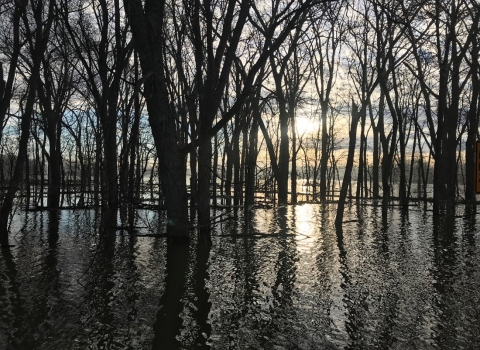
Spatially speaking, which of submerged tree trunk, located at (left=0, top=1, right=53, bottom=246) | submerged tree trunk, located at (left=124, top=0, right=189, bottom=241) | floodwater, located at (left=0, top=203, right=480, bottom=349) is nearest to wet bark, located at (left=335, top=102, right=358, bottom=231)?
floodwater, located at (left=0, top=203, right=480, bottom=349)

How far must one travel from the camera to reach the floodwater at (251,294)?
386 centimetres

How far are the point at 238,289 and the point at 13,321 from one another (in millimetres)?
2612

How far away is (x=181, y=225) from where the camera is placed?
8.43 m

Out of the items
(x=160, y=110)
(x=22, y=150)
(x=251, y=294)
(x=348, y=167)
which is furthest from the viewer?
(x=348, y=167)

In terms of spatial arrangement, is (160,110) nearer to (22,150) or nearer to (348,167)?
(22,150)

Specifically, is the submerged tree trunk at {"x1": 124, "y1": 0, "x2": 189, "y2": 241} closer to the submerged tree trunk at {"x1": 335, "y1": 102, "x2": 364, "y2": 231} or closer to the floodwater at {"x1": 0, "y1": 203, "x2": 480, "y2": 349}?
the floodwater at {"x1": 0, "y1": 203, "x2": 480, "y2": 349}

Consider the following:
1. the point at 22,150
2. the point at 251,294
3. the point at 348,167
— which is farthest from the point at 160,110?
the point at 348,167

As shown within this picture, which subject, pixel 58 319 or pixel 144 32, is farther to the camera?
pixel 144 32

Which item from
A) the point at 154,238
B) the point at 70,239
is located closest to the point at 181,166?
the point at 154,238

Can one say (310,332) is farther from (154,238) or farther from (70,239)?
Result: (70,239)

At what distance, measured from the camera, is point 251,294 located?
17.2ft

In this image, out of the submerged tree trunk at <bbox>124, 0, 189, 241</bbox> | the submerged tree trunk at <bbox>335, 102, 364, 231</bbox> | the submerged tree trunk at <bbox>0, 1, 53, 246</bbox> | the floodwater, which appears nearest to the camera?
the floodwater

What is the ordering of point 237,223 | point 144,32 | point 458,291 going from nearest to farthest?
point 458,291
point 144,32
point 237,223

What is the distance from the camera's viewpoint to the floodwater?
386 centimetres
